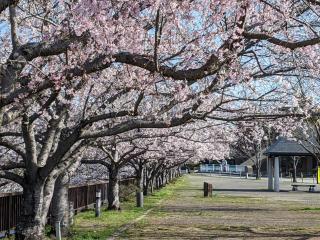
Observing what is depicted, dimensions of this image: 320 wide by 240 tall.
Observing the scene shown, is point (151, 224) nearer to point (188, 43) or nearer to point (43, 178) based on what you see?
point (43, 178)

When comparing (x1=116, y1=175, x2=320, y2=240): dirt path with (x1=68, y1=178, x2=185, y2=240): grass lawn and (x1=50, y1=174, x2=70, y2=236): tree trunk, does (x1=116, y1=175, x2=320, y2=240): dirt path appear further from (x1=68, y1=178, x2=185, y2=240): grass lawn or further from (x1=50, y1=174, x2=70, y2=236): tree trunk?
(x1=50, y1=174, x2=70, y2=236): tree trunk

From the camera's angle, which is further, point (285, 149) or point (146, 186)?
point (285, 149)

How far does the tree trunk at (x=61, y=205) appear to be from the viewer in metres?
15.3

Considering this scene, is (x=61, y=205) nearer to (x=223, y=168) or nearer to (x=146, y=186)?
(x=146, y=186)

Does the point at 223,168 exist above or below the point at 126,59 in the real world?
below

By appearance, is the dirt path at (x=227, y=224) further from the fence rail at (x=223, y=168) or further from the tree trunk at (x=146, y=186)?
the fence rail at (x=223, y=168)

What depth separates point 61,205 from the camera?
15523 millimetres

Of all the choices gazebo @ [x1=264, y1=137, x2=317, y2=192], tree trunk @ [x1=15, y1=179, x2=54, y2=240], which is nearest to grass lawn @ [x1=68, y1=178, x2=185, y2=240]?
tree trunk @ [x1=15, y1=179, x2=54, y2=240]

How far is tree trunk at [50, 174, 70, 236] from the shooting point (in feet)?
50.2

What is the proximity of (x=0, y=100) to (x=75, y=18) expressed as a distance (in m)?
1.50

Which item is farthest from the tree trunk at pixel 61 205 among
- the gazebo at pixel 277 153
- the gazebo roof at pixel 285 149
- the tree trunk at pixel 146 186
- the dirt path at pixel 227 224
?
the gazebo roof at pixel 285 149

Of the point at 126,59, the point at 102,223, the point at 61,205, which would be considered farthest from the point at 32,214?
the point at 102,223

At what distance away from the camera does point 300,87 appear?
14.2m

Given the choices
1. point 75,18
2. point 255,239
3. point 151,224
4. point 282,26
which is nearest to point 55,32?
point 75,18
